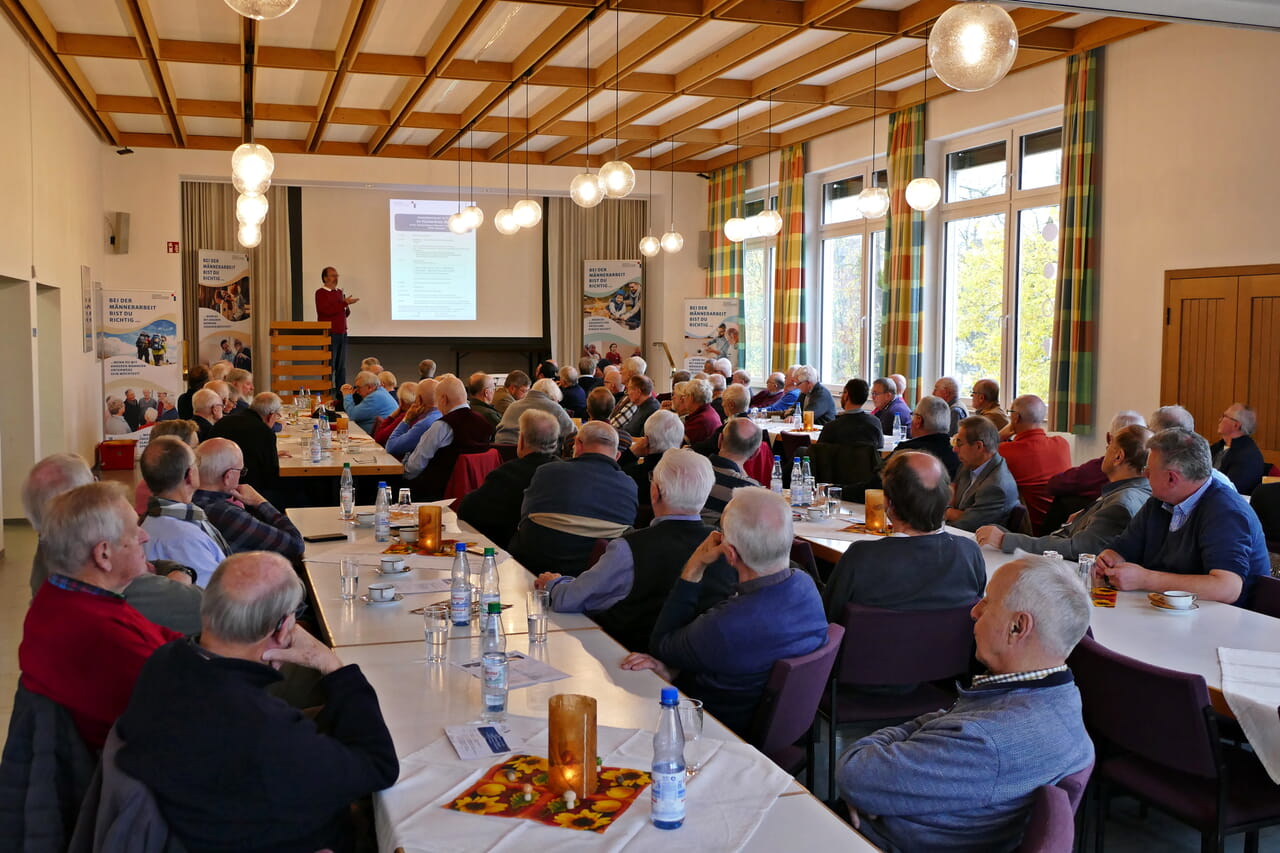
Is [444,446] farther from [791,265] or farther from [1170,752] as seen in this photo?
[791,265]

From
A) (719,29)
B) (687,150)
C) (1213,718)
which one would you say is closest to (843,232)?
(687,150)

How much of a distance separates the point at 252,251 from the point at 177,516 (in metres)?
12.8

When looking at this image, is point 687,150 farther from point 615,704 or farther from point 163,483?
point 615,704

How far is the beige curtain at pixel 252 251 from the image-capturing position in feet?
50.1

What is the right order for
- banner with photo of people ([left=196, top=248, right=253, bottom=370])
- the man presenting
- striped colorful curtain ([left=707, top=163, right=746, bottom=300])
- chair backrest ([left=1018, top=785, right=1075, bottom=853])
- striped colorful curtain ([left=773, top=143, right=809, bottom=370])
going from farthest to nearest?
striped colorful curtain ([left=707, top=163, right=746, bottom=300]) < banner with photo of people ([left=196, top=248, right=253, bottom=370]) < the man presenting < striped colorful curtain ([left=773, top=143, right=809, bottom=370]) < chair backrest ([left=1018, top=785, right=1075, bottom=853])

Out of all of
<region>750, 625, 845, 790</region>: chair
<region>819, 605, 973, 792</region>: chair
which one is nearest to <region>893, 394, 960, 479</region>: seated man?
<region>819, 605, 973, 792</region>: chair

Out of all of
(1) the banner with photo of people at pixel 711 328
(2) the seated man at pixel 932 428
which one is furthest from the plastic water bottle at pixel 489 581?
(1) the banner with photo of people at pixel 711 328

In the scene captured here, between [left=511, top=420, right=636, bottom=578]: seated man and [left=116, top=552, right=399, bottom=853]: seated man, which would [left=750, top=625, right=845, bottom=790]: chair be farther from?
[left=511, top=420, right=636, bottom=578]: seated man

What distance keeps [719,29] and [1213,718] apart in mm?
7939

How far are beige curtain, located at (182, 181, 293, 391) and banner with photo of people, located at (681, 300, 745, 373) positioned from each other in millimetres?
5863

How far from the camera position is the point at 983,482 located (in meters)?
5.30

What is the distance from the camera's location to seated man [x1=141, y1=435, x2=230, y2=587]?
3.61 m

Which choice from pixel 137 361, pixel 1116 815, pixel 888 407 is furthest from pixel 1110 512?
pixel 137 361

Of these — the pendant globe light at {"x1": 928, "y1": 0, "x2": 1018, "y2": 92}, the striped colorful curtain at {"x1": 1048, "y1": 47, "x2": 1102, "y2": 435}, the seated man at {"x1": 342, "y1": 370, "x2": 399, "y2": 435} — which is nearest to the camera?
the pendant globe light at {"x1": 928, "y1": 0, "x2": 1018, "y2": 92}
